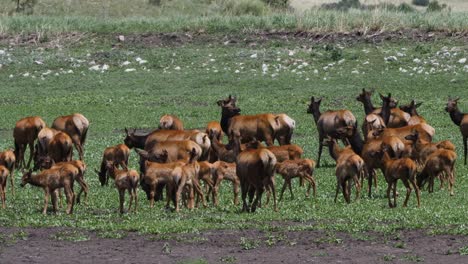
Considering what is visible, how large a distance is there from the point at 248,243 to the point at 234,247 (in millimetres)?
206

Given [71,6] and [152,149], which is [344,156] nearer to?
[152,149]

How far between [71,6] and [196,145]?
45.5 m

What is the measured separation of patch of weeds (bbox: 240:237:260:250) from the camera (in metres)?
15.2

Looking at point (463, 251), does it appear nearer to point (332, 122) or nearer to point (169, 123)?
point (332, 122)

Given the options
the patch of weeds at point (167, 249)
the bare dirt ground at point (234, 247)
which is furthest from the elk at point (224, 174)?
the patch of weeds at point (167, 249)

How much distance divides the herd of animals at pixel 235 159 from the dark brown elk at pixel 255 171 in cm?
2

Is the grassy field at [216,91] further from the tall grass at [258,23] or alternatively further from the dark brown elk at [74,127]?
the tall grass at [258,23]

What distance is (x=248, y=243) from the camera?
50.4ft

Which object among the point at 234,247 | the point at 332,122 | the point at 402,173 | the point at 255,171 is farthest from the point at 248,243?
the point at 332,122

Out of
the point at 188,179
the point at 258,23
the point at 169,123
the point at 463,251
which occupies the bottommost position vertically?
the point at 258,23

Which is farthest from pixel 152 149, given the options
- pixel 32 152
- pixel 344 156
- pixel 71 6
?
pixel 71 6

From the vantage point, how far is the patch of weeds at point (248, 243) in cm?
1523

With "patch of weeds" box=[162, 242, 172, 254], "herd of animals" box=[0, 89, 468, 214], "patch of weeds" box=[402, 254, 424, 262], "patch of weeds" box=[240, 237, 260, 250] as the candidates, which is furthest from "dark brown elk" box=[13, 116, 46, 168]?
"patch of weeds" box=[402, 254, 424, 262]

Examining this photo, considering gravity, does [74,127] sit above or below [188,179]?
below
